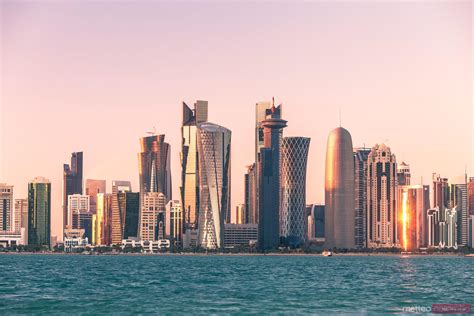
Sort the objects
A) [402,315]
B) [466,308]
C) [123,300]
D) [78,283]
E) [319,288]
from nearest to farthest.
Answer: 1. [402,315]
2. [466,308]
3. [123,300]
4. [319,288]
5. [78,283]

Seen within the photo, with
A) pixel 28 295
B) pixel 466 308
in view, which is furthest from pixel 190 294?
pixel 466 308

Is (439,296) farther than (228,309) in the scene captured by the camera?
Yes

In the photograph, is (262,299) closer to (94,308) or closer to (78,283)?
(94,308)

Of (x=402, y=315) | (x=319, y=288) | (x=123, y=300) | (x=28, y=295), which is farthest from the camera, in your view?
(x=319, y=288)

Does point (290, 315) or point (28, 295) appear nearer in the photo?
point (290, 315)

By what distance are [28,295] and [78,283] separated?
90.0 feet

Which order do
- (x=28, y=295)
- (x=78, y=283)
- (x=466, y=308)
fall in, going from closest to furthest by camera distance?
(x=466, y=308) → (x=28, y=295) → (x=78, y=283)

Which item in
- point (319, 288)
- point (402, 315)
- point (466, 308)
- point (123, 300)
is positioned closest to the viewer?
point (402, 315)

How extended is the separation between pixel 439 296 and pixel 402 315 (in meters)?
25.5

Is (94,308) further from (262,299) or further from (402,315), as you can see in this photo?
(402,315)

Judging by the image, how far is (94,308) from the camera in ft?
304

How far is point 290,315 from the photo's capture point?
279 feet

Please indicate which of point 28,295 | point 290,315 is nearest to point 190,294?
point 28,295

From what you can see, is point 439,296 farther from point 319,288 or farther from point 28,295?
point 28,295
